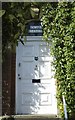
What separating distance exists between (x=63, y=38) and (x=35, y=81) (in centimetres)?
331

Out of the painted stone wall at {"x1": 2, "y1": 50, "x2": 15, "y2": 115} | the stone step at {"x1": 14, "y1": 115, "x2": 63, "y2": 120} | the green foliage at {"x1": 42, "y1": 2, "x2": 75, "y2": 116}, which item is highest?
the green foliage at {"x1": 42, "y1": 2, "x2": 75, "y2": 116}

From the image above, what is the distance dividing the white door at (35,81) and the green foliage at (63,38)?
267cm

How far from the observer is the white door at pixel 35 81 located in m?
10.0

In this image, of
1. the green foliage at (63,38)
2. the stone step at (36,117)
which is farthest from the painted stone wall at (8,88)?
the green foliage at (63,38)

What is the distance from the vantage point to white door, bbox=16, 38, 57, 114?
33.0 feet

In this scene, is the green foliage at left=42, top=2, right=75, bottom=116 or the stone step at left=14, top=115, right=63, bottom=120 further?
the stone step at left=14, top=115, right=63, bottom=120

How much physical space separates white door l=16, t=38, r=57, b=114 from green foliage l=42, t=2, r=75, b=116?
105 inches

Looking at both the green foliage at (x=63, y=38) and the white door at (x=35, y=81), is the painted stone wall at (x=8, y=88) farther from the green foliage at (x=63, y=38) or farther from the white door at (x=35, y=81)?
the green foliage at (x=63, y=38)

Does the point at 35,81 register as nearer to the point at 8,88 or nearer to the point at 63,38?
the point at 8,88

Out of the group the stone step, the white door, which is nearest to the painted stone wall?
the white door

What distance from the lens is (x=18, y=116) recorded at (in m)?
9.48

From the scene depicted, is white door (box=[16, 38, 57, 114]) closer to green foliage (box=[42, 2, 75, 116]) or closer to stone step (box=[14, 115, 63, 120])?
stone step (box=[14, 115, 63, 120])

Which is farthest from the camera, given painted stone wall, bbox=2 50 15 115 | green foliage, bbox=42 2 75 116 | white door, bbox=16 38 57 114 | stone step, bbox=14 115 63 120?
white door, bbox=16 38 57 114

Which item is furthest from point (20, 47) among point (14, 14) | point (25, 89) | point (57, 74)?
point (14, 14)
